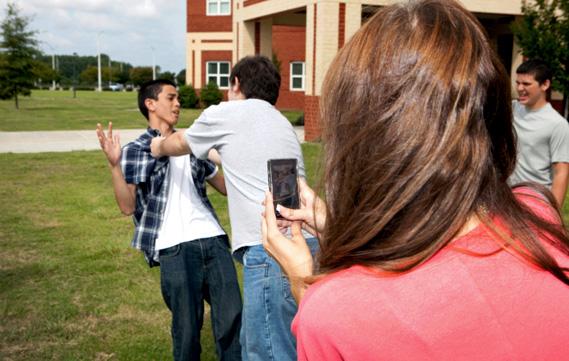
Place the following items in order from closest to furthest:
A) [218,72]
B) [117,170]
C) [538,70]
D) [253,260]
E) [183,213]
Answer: [253,260] < [117,170] < [183,213] < [538,70] < [218,72]

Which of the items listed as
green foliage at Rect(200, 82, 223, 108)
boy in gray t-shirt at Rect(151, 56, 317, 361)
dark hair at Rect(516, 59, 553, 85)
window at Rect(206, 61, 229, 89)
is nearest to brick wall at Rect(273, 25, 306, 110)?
window at Rect(206, 61, 229, 89)

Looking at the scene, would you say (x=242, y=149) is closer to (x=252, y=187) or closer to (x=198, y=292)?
(x=252, y=187)

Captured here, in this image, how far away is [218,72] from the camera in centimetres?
3625

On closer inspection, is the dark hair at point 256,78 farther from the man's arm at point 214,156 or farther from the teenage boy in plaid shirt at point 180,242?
the teenage boy in plaid shirt at point 180,242

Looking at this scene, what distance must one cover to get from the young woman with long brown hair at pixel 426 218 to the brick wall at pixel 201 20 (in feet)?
117

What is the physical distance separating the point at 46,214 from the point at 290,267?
807 cm

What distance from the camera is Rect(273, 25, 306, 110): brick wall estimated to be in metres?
36.8

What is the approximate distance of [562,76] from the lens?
55.8ft

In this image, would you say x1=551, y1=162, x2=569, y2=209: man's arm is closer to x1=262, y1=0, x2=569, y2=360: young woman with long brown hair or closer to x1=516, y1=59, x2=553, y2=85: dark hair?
x1=516, y1=59, x2=553, y2=85: dark hair

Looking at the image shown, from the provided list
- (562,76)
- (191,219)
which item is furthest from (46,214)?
(562,76)

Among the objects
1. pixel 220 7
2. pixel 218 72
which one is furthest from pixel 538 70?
pixel 220 7

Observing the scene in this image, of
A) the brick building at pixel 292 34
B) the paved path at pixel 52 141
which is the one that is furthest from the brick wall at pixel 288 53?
the paved path at pixel 52 141

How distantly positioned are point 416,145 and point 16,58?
139ft

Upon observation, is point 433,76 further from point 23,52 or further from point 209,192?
point 23,52
